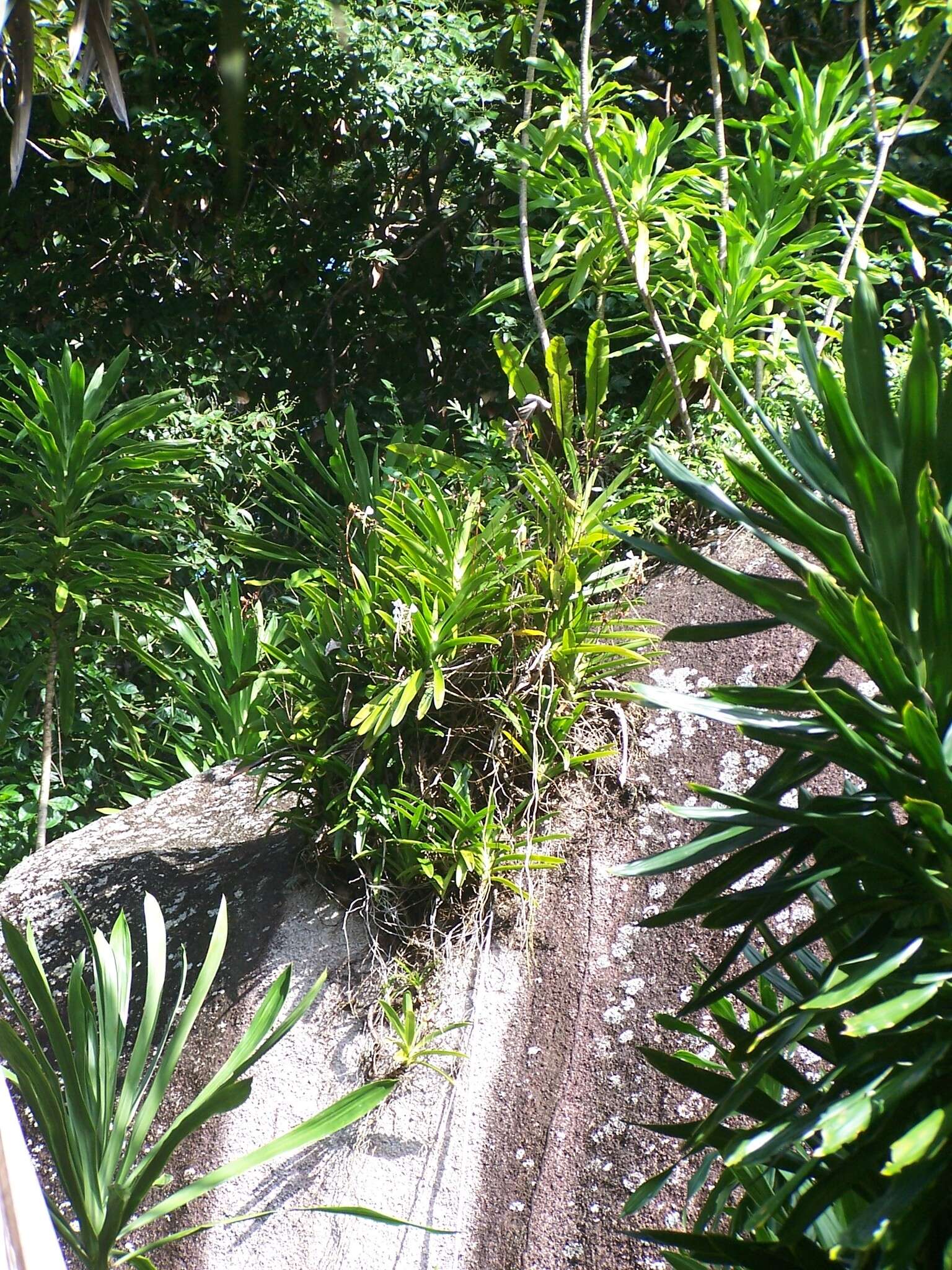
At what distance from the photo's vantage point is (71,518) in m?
3.35

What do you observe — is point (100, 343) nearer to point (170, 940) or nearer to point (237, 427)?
point (237, 427)

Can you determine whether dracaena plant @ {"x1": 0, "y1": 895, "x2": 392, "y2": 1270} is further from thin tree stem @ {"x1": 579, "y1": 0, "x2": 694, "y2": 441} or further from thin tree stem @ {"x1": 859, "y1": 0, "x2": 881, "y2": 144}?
thin tree stem @ {"x1": 859, "y1": 0, "x2": 881, "y2": 144}

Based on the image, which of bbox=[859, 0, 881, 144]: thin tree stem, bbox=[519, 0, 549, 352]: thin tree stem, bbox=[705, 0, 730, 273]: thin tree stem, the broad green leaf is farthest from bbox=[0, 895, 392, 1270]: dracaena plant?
bbox=[859, 0, 881, 144]: thin tree stem

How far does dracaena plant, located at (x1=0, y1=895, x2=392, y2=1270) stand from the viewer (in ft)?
6.22

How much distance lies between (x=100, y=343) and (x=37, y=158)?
3.10 feet

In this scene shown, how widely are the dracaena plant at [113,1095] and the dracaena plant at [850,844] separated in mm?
832

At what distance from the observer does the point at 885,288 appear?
469 cm

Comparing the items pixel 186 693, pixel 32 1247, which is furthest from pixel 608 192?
pixel 32 1247

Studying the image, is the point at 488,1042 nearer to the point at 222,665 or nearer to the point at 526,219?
the point at 222,665

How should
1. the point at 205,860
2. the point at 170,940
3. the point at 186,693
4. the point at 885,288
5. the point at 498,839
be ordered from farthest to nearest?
1. the point at 885,288
2. the point at 186,693
3. the point at 205,860
4. the point at 170,940
5. the point at 498,839

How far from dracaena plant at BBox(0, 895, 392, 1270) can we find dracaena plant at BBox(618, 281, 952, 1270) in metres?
0.83

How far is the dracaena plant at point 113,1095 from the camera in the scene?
6.22ft

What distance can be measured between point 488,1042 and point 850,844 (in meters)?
1.43

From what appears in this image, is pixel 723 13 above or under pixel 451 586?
above
